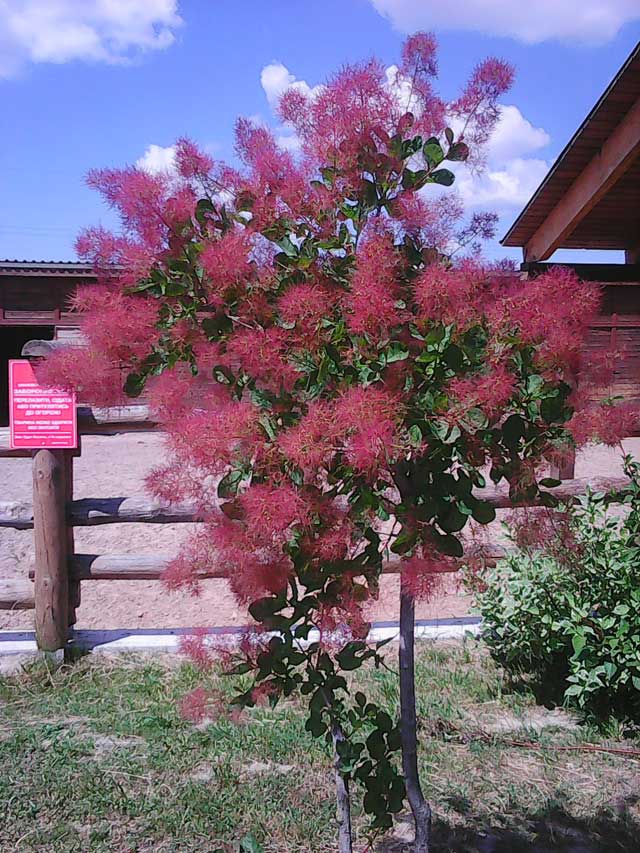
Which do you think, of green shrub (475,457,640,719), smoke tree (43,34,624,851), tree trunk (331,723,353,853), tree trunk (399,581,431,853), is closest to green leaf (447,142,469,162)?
smoke tree (43,34,624,851)

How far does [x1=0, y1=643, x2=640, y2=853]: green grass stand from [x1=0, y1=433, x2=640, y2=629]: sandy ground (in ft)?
1.66

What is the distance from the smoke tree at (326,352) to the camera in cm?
145

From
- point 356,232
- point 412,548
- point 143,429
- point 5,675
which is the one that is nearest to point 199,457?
point 412,548

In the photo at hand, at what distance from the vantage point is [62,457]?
12.6 feet

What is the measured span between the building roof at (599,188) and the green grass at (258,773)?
3586mm

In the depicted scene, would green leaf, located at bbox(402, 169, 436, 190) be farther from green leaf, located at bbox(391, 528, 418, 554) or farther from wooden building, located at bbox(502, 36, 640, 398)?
wooden building, located at bbox(502, 36, 640, 398)

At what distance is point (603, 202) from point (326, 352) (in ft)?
18.7

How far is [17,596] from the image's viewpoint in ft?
13.0

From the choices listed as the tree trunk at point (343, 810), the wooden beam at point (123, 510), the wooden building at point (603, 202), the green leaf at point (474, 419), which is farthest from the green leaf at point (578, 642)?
the green leaf at point (474, 419)

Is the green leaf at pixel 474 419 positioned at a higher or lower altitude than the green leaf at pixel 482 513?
higher

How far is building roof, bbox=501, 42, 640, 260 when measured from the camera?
5.10 meters

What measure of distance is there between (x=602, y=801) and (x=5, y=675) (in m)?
2.58

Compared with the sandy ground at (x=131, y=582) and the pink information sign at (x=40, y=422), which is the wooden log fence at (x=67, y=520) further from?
the sandy ground at (x=131, y=582)

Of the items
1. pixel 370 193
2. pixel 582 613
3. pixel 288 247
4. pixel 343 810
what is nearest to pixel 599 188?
pixel 582 613
